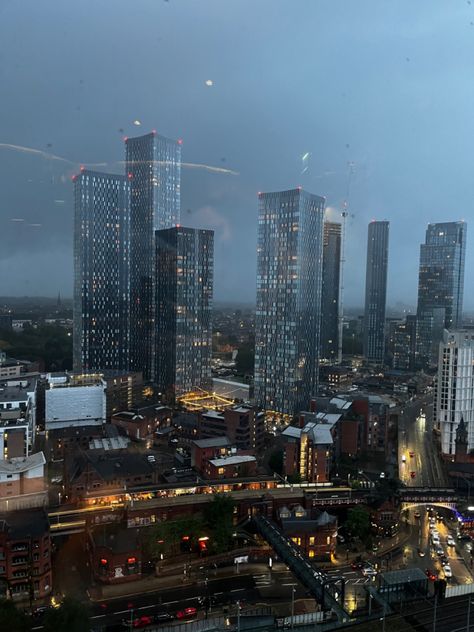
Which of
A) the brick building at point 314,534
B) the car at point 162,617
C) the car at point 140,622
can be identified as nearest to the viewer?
the car at point 140,622

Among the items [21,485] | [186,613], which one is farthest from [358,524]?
[21,485]

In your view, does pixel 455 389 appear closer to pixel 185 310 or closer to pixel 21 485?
pixel 185 310

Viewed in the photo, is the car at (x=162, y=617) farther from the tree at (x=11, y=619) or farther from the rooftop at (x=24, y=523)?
the rooftop at (x=24, y=523)

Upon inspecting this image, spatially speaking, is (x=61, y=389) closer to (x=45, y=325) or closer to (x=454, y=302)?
(x=45, y=325)

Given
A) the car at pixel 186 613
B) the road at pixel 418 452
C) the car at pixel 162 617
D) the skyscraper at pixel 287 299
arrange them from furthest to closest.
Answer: the skyscraper at pixel 287 299 < the road at pixel 418 452 < the car at pixel 186 613 < the car at pixel 162 617

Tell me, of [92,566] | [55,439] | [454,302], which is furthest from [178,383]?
[454,302]

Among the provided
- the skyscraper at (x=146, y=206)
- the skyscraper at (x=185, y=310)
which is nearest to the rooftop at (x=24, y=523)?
the skyscraper at (x=185, y=310)
